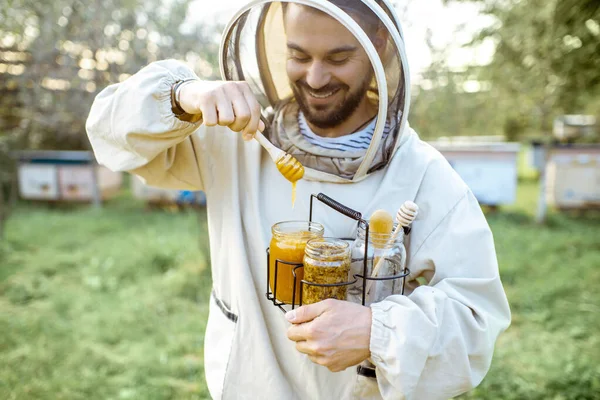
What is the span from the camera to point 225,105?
46.4 inches

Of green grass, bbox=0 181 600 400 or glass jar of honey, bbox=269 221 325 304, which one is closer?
glass jar of honey, bbox=269 221 325 304

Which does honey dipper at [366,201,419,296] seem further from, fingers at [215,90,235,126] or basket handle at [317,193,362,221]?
fingers at [215,90,235,126]

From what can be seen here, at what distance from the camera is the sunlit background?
Result: 3346mm

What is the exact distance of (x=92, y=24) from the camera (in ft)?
13.4

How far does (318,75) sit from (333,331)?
0.66 m

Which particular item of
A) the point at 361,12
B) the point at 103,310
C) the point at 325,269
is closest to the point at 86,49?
the point at 103,310

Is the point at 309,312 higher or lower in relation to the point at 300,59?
lower

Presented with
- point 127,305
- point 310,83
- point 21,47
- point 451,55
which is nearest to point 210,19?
point 21,47

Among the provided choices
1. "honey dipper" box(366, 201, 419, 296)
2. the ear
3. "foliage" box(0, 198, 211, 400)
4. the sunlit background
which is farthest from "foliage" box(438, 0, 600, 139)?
"foliage" box(0, 198, 211, 400)

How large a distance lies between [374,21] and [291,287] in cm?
71

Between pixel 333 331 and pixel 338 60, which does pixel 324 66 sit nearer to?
pixel 338 60

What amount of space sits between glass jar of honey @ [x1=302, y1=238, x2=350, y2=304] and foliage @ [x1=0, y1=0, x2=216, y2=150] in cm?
352

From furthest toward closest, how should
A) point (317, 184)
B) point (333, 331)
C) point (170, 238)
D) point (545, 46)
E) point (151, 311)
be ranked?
1. point (170, 238)
2. point (151, 311)
3. point (545, 46)
4. point (317, 184)
5. point (333, 331)

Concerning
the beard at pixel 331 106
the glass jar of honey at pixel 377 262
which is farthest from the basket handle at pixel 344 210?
the beard at pixel 331 106
